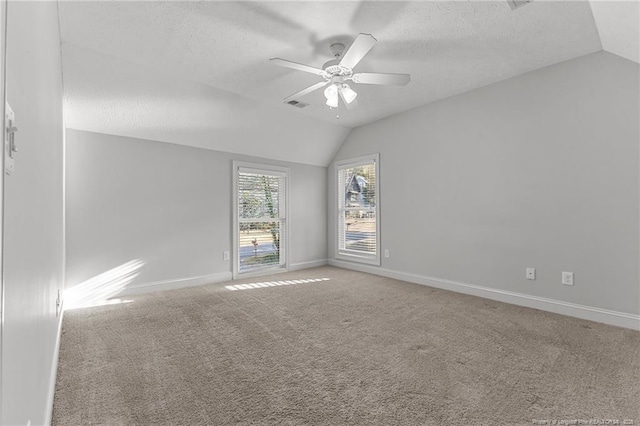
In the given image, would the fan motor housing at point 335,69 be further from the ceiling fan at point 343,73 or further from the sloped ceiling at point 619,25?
the sloped ceiling at point 619,25

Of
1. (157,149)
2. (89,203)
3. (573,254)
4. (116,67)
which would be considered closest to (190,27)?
(116,67)

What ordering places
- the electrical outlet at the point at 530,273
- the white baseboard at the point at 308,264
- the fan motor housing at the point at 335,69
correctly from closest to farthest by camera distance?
the fan motor housing at the point at 335,69 → the electrical outlet at the point at 530,273 → the white baseboard at the point at 308,264

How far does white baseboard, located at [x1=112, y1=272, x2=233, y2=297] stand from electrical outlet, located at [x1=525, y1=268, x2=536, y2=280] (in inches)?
151

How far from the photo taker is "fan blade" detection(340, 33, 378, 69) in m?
2.07

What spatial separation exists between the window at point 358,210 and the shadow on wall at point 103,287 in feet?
10.6

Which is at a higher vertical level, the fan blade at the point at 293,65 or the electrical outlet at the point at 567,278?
the fan blade at the point at 293,65

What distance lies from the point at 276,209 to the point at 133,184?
217 centimetres

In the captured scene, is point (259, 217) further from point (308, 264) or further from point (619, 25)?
point (619, 25)

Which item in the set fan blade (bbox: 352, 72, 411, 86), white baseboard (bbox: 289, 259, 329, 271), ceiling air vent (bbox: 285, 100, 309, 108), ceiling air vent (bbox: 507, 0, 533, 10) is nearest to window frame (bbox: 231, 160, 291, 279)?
white baseboard (bbox: 289, 259, 329, 271)

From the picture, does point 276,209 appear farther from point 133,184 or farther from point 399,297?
point 399,297

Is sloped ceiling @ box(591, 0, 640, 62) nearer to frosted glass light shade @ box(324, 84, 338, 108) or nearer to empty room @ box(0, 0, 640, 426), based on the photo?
empty room @ box(0, 0, 640, 426)

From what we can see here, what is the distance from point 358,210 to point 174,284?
3074 millimetres

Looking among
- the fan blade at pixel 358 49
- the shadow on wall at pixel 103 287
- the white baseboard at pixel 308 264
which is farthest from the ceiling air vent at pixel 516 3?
the shadow on wall at pixel 103 287

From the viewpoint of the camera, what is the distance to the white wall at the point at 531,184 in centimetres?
269
